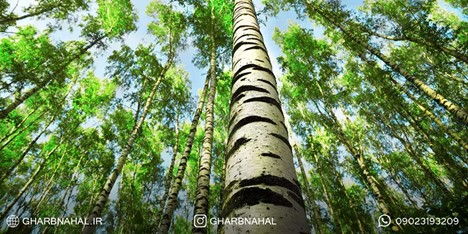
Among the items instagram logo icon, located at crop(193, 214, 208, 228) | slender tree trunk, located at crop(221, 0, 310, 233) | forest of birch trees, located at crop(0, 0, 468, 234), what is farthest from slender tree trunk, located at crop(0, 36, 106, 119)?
slender tree trunk, located at crop(221, 0, 310, 233)

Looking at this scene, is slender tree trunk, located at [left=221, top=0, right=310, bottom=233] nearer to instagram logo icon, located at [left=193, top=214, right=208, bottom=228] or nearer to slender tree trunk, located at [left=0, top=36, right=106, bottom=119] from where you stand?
instagram logo icon, located at [left=193, top=214, right=208, bottom=228]

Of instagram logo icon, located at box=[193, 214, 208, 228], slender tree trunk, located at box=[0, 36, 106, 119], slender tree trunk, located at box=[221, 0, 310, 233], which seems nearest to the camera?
slender tree trunk, located at box=[221, 0, 310, 233]

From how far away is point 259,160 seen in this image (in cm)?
93

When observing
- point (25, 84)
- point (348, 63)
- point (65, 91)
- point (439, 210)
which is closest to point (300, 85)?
point (348, 63)

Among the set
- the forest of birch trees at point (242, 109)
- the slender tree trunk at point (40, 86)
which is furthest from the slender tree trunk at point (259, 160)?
the slender tree trunk at point (40, 86)

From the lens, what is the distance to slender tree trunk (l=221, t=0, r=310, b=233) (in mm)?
780

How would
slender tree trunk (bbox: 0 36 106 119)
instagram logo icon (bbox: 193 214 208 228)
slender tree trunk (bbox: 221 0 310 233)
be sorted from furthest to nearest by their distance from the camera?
1. slender tree trunk (bbox: 0 36 106 119)
2. instagram logo icon (bbox: 193 214 208 228)
3. slender tree trunk (bbox: 221 0 310 233)

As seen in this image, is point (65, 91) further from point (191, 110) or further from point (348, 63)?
point (348, 63)

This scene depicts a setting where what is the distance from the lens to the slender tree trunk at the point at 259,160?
30.7 inches

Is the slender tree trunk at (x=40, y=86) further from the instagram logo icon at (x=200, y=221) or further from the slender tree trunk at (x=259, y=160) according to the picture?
the slender tree trunk at (x=259, y=160)

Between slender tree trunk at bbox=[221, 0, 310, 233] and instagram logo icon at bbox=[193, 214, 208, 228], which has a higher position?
instagram logo icon at bbox=[193, 214, 208, 228]

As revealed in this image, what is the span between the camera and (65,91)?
15.3 m

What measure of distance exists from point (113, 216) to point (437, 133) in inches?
1177

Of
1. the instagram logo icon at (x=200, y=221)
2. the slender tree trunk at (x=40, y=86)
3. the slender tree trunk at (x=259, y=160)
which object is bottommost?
the slender tree trunk at (x=259, y=160)
